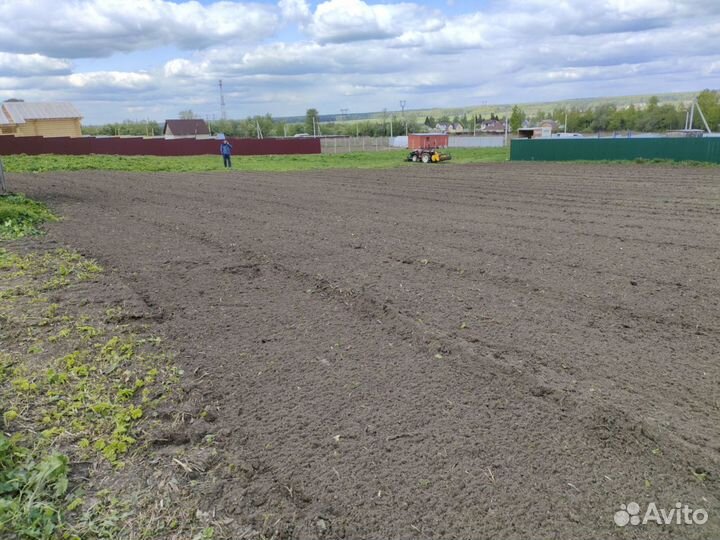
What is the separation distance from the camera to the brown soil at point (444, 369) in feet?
9.94

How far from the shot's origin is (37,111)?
64812 mm

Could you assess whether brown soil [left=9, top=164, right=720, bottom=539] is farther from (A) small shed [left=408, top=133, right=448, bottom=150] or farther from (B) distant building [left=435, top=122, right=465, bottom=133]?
(B) distant building [left=435, top=122, right=465, bottom=133]

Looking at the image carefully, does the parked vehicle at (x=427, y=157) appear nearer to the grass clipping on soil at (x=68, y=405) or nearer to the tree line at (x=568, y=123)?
the grass clipping on soil at (x=68, y=405)

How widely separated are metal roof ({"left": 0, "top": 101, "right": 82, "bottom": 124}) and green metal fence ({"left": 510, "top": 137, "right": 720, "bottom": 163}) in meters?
57.3

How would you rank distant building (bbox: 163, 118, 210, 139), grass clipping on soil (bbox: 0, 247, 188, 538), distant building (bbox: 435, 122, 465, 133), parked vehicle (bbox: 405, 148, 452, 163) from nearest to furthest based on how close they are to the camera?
grass clipping on soil (bbox: 0, 247, 188, 538)
parked vehicle (bbox: 405, 148, 452, 163)
distant building (bbox: 163, 118, 210, 139)
distant building (bbox: 435, 122, 465, 133)

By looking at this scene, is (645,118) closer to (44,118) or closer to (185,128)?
(185,128)

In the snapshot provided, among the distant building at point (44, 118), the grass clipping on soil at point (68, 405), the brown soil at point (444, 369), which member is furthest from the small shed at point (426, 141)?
the grass clipping on soil at point (68, 405)

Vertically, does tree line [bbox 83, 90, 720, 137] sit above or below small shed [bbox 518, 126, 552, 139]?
above

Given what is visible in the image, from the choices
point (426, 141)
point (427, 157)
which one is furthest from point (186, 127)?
point (427, 157)

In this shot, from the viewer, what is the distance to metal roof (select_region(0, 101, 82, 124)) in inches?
2468

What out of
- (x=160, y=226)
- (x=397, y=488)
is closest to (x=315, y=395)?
(x=397, y=488)

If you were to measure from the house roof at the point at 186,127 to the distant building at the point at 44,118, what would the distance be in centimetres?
2782

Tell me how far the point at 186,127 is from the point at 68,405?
10167cm

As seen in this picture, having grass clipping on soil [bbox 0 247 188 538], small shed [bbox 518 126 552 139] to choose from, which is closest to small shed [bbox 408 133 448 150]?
small shed [bbox 518 126 552 139]
